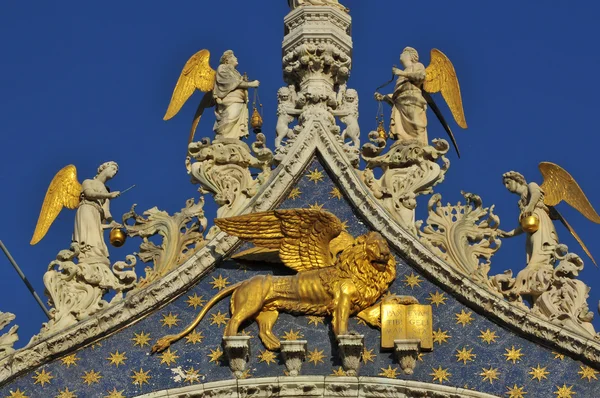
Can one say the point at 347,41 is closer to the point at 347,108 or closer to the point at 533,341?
the point at 347,108

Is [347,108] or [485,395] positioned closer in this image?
Result: [485,395]

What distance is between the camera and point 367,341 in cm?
2516

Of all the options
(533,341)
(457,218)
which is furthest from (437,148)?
(533,341)

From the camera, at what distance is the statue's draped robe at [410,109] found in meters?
27.2

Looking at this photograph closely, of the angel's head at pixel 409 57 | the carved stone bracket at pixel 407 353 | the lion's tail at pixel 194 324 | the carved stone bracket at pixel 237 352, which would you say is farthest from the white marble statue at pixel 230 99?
the carved stone bracket at pixel 407 353

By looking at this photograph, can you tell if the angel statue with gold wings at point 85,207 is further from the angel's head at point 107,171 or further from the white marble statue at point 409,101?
the white marble statue at point 409,101

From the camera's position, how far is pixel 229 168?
Result: 26.8m

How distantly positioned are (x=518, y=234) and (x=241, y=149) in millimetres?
3297

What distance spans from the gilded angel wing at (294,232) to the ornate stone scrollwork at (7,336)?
2.47m

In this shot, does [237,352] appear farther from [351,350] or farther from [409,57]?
[409,57]

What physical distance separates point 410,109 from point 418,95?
0.26m

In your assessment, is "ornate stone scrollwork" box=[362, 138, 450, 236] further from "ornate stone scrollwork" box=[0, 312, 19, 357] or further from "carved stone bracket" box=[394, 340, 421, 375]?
"ornate stone scrollwork" box=[0, 312, 19, 357]

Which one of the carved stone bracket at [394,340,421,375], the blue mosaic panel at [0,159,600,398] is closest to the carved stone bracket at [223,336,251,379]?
the blue mosaic panel at [0,159,600,398]

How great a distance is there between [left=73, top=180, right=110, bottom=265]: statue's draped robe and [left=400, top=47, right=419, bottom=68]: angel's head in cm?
388
